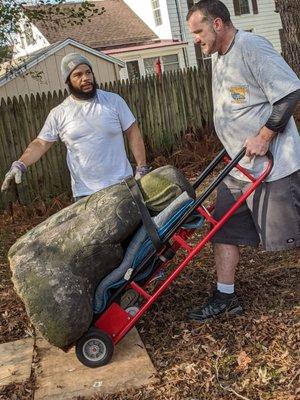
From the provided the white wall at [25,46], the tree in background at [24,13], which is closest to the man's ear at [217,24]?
the tree in background at [24,13]

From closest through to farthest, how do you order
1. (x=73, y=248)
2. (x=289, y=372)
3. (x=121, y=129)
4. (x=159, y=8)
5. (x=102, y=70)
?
1. (x=289, y=372)
2. (x=73, y=248)
3. (x=121, y=129)
4. (x=102, y=70)
5. (x=159, y=8)

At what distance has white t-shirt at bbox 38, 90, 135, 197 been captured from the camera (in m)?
4.17

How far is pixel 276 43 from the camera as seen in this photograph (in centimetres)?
3008

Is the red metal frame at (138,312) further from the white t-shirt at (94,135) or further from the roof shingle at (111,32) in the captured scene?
the roof shingle at (111,32)

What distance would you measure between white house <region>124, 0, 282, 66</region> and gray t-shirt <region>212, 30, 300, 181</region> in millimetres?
25257

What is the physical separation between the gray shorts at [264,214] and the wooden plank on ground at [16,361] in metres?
1.38

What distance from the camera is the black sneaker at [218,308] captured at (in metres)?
3.72

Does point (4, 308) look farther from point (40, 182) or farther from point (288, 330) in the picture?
point (40, 182)

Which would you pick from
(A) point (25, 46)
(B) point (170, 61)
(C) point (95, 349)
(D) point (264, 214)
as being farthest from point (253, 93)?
(B) point (170, 61)

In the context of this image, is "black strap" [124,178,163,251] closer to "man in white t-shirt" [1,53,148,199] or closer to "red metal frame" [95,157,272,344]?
"red metal frame" [95,157,272,344]

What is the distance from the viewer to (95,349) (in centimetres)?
334

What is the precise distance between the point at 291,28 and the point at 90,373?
25.0ft

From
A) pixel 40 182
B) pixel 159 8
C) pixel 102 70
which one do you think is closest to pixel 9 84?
pixel 102 70

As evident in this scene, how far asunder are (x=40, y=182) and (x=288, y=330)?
18.6 ft
